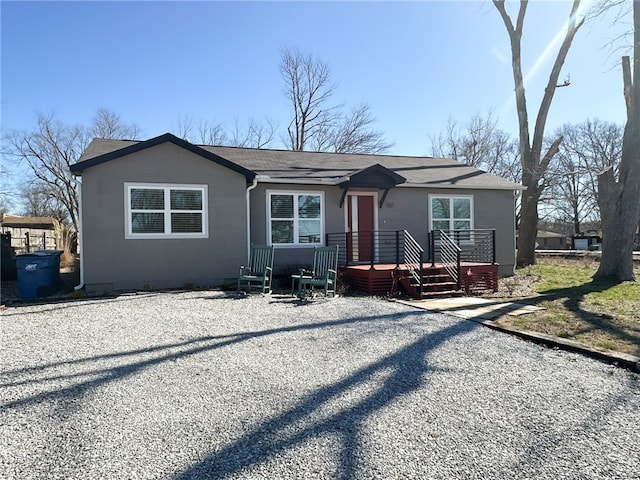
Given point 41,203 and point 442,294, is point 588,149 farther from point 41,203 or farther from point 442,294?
point 41,203

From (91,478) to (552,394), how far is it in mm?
3409

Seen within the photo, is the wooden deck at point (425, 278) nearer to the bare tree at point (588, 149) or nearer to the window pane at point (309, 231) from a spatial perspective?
the window pane at point (309, 231)

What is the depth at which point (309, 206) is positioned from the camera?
10828mm

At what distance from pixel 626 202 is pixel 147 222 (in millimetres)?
11358

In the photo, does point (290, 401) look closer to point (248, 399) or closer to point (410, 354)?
point (248, 399)

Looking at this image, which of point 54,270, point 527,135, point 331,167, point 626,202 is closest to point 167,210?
point 54,270

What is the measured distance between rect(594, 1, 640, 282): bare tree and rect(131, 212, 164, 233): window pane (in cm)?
1054

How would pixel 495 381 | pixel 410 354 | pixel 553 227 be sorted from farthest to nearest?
1. pixel 553 227
2. pixel 410 354
3. pixel 495 381

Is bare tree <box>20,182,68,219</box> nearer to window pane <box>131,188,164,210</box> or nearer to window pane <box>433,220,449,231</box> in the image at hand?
window pane <box>131,188,164,210</box>

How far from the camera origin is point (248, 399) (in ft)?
11.0

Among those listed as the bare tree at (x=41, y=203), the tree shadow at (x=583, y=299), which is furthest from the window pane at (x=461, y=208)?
the bare tree at (x=41, y=203)

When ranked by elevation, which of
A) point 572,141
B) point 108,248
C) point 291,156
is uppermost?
point 572,141

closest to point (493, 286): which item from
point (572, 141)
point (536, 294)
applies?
point (536, 294)

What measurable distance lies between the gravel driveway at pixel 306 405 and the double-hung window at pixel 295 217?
5.03 meters
